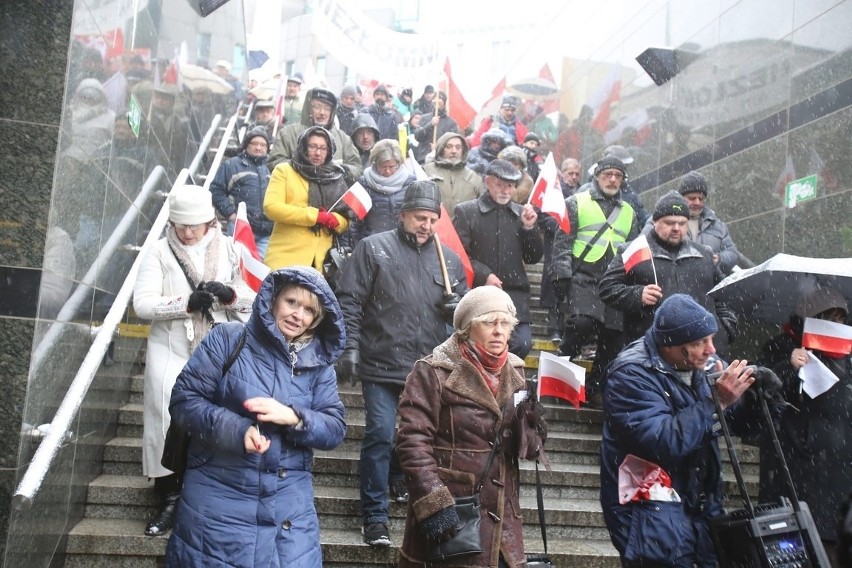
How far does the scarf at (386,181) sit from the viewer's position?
8.19 m

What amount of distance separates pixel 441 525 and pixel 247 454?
0.91 metres

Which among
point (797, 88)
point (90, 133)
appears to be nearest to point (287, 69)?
point (797, 88)

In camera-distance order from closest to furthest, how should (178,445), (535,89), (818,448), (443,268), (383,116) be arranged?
(178,445), (818,448), (443,268), (383,116), (535,89)

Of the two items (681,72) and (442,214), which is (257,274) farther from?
(681,72)

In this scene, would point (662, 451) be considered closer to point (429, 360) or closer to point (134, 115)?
point (429, 360)

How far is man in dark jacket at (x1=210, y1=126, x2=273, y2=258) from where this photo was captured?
10.4 meters

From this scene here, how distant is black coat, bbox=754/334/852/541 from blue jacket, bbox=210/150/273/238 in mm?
6179

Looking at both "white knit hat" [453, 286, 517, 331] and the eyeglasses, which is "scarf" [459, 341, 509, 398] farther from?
the eyeglasses

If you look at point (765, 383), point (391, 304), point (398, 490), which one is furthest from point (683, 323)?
point (398, 490)

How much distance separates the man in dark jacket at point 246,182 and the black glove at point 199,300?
475 centimetres

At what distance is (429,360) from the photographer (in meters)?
4.60

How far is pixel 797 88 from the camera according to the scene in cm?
925

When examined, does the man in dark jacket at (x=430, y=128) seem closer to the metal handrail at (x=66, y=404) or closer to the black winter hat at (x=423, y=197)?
the black winter hat at (x=423, y=197)

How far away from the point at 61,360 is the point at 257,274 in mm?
1380
